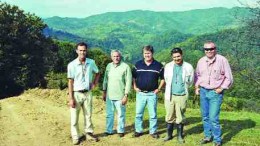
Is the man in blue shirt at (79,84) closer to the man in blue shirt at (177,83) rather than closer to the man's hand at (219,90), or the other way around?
the man in blue shirt at (177,83)

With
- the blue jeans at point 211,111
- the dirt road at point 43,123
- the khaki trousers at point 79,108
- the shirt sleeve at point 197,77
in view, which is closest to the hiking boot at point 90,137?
the dirt road at point 43,123

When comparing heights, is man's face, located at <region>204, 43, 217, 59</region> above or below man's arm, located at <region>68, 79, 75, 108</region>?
above

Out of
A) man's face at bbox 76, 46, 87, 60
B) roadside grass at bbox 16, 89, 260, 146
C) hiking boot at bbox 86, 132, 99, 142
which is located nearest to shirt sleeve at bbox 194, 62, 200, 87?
roadside grass at bbox 16, 89, 260, 146

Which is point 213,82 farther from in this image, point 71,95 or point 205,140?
point 71,95

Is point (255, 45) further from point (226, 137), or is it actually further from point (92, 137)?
point (92, 137)

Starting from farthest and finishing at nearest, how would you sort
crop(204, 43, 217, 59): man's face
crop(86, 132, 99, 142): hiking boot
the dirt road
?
the dirt road < crop(86, 132, 99, 142): hiking boot < crop(204, 43, 217, 59): man's face

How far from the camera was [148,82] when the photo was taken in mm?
10500

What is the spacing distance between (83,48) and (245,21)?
11.3 meters

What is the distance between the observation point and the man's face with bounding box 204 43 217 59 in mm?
9547

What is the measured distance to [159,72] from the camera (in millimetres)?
10445

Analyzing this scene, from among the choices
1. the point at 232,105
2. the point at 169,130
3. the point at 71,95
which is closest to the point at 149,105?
the point at 169,130

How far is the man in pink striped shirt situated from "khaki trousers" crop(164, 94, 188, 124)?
17.8 inches

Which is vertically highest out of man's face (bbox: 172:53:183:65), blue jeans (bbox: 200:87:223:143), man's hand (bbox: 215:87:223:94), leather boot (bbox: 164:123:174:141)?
man's face (bbox: 172:53:183:65)

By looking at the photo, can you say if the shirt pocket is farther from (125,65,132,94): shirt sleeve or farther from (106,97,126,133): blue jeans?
(106,97,126,133): blue jeans
